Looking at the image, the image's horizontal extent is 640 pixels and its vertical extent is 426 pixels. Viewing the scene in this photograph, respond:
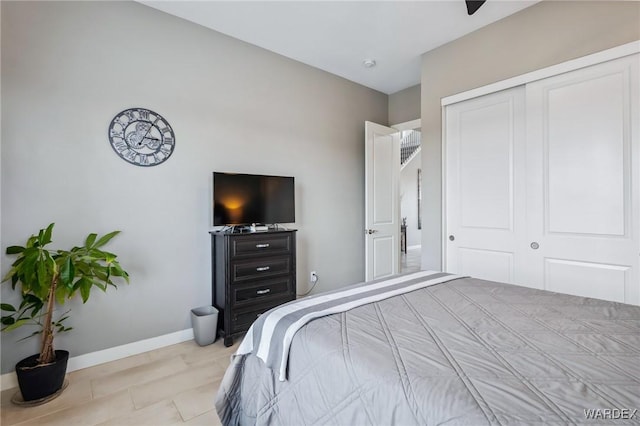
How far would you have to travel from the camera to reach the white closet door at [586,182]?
84.7 inches

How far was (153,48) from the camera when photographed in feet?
8.59

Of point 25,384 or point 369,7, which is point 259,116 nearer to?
point 369,7

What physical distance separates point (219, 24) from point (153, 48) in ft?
2.11

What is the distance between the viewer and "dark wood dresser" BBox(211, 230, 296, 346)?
266cm

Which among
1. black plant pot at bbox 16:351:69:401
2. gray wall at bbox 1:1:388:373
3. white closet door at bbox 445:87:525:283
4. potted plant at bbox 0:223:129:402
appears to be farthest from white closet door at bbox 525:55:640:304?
black plant pot at bbox 16:351:69:401

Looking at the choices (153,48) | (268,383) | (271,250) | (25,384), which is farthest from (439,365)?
(153,48)

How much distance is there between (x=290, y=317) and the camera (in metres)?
1.32

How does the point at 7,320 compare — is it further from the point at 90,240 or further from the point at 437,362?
the point at 437,362

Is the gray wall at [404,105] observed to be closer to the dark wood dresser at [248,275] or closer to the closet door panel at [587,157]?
the closet door panel at [587,157]

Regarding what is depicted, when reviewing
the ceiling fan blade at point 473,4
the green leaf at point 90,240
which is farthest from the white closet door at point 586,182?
the green leaf at point 90,240

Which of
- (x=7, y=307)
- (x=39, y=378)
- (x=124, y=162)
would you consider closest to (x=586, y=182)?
(x=124, y=162)

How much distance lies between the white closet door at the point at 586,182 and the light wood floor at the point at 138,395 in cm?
272

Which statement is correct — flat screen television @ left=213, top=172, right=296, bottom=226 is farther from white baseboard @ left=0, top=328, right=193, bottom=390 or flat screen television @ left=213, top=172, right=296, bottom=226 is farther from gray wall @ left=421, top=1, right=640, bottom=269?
gray wall @ left=421, top=1, right=640, bottom=269

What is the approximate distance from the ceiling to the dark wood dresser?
194 centimetres
